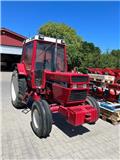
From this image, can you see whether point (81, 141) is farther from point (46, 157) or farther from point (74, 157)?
point (46, 157)

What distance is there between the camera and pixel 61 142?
4730mm

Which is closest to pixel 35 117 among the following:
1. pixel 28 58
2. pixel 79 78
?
pixel 79 78

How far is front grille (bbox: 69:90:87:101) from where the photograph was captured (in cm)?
501

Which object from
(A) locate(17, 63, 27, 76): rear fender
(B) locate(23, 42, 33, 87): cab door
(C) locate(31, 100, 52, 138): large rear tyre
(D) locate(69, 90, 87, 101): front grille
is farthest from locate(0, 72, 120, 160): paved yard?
(A) locate(17, 63, 27, 76): rear fender

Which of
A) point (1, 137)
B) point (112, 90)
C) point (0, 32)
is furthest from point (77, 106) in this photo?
point (0, 32)

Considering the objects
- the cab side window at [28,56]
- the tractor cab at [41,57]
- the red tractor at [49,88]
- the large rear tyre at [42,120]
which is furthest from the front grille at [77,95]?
the cab side window at [28,56]

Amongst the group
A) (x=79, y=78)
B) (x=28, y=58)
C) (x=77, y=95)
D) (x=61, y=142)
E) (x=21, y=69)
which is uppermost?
(x=28, y=58)

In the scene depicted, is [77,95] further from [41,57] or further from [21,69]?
[21,69]

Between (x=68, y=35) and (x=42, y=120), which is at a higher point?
(x=68, y=35)

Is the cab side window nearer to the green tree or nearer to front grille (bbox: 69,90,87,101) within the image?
front grille (bbox: 69,90,87,101)

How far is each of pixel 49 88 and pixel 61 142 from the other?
5.59 feet

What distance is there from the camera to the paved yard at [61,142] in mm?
4176

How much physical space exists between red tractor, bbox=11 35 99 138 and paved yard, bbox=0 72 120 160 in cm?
36

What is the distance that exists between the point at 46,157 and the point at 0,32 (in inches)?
919
